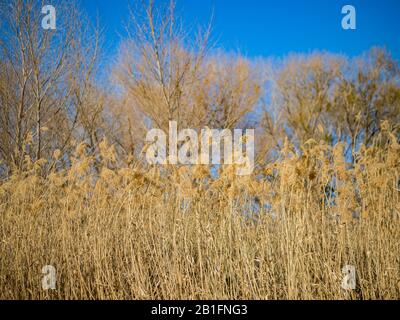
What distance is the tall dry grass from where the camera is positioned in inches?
110

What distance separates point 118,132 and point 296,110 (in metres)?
9.10

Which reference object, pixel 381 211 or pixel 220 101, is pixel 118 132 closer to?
pixel 220 101

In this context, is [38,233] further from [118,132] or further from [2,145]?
[118,132]

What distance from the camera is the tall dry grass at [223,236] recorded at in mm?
2795

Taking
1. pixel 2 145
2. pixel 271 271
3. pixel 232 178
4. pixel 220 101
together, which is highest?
pixel 220 101

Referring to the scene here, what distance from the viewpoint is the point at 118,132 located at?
1320 cm

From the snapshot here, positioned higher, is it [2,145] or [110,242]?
[2,145]

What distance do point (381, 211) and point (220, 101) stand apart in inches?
426

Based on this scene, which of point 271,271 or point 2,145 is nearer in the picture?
point 271,271

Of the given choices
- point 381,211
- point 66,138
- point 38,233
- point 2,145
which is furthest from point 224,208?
point 2,145

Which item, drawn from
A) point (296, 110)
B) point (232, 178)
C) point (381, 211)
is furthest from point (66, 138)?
point (296, 110)

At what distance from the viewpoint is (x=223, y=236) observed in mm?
3000

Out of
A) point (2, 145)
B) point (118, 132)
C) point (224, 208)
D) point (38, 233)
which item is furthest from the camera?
point (118, 132)
